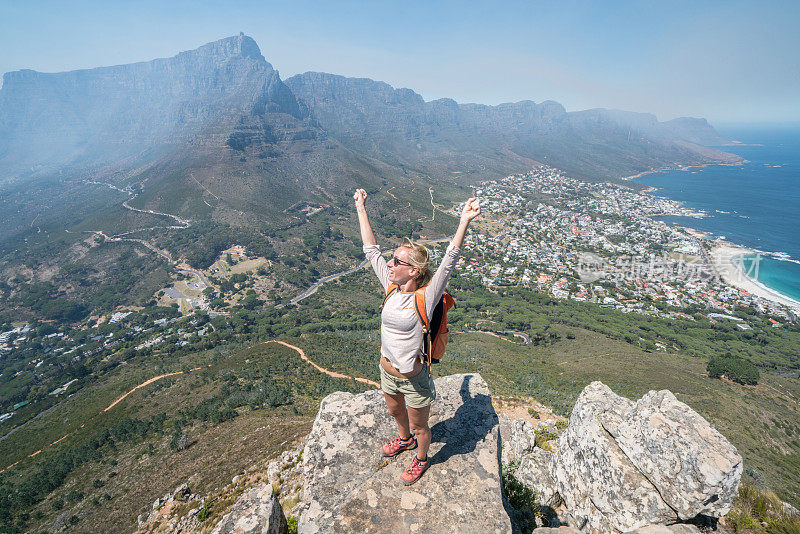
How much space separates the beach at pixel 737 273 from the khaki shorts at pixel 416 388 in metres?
98.4

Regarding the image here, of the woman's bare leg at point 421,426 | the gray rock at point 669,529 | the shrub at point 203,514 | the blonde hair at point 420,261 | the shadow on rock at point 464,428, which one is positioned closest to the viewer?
the blonde hair at point 420,261

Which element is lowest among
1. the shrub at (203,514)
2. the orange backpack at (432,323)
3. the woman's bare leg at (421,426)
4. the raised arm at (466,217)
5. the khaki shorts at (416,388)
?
the shrub at (203,514)

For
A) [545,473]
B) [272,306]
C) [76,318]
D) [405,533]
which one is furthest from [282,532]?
[76,318]

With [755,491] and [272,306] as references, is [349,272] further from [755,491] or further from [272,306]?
[755,491]

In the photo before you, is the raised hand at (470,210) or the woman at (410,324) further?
the woman at (410,324)

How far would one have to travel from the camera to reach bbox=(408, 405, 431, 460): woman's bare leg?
4035 millimetres

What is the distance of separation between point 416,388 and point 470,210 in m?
2.38

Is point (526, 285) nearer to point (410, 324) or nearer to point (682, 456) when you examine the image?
point (682, 456)

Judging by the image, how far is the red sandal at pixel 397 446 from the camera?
462cm

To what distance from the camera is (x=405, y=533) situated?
137 inches

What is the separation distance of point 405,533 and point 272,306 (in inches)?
2793

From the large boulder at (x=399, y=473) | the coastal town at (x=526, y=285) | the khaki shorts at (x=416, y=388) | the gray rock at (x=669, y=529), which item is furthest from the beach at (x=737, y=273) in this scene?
the khaki shorts at (x=416, y=388)

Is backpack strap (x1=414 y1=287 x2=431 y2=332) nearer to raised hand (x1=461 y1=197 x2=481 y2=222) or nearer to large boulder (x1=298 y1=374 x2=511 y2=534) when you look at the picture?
raised hand (x1=461 y1=197 x2=481 y2=222)

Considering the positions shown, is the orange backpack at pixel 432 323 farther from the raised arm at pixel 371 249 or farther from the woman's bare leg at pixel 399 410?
the woman's bare leg at pixel 399 410
